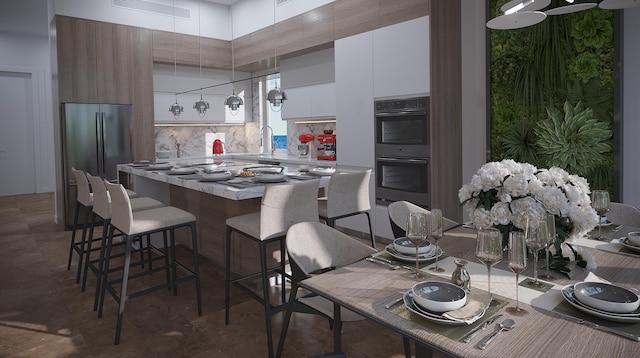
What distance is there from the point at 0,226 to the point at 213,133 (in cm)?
325

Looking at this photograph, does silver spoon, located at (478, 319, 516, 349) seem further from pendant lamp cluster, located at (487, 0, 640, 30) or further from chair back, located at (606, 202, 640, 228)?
chair back, located at (606, 202, 640, 228)

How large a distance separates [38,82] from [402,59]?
25.6 feet

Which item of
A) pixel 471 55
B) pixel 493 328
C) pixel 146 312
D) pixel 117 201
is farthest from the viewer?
pixel 471 55

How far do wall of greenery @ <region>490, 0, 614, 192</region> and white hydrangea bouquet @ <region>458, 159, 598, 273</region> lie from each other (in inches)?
74.5

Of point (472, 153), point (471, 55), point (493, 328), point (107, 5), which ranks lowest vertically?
point (493, 328)

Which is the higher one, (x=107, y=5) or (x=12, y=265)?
(x=107, y=5)

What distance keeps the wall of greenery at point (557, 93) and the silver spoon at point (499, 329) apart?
8.55 ft

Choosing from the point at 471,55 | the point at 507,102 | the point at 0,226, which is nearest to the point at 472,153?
the point at 507,102

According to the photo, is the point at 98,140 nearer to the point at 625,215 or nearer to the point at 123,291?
the point at 123,291

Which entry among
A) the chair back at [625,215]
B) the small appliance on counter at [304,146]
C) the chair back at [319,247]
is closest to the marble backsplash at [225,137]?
the small appliance on counter at [304,146]

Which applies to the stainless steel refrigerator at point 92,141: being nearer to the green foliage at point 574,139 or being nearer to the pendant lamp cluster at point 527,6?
the green foliage at point 574,139

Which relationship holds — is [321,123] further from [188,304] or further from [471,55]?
[188,304]

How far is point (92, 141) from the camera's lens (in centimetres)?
563

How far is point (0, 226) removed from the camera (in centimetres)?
586
